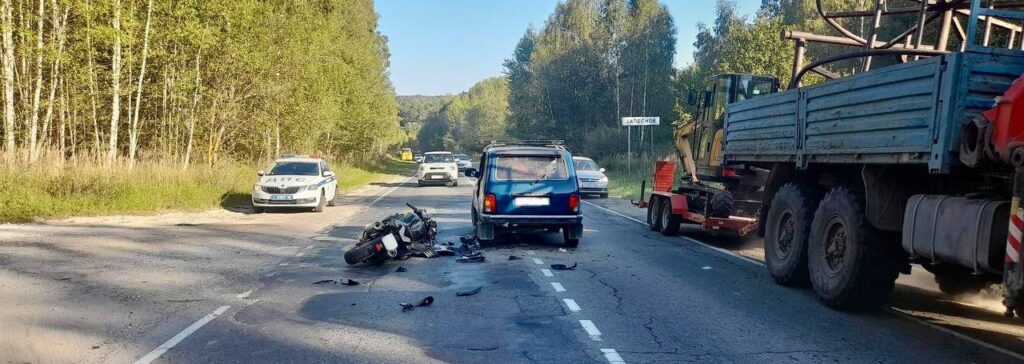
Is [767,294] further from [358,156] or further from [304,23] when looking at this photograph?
[358,156]

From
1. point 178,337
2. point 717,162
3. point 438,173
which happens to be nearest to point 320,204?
point 717,162

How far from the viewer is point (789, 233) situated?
897cm

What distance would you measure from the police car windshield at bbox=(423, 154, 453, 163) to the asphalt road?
2418 centimetres

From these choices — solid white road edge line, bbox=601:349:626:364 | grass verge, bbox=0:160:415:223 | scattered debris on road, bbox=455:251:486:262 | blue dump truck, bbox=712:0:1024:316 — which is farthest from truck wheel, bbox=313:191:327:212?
solid white road edge line, bbox=601:349:626:364

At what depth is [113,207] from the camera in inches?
681

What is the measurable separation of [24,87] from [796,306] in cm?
1973

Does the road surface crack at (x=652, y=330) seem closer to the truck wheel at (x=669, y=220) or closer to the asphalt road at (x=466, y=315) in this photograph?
the asphalt road at (x=466, y=315)

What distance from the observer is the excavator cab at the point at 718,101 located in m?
13.6

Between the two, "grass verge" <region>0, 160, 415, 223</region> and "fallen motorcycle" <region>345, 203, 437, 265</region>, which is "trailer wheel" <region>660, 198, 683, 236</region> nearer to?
"fallen motorcycle" <region>345, 203, 437, 265</region>

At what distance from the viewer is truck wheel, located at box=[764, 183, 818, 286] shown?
27.5ft

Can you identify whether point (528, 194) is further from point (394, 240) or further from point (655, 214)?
point (655, 214)

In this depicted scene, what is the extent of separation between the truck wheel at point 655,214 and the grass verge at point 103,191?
468 inches

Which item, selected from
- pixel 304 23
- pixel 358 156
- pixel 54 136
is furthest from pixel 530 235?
pixel 358 156

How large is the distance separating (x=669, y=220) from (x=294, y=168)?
11131 mm
